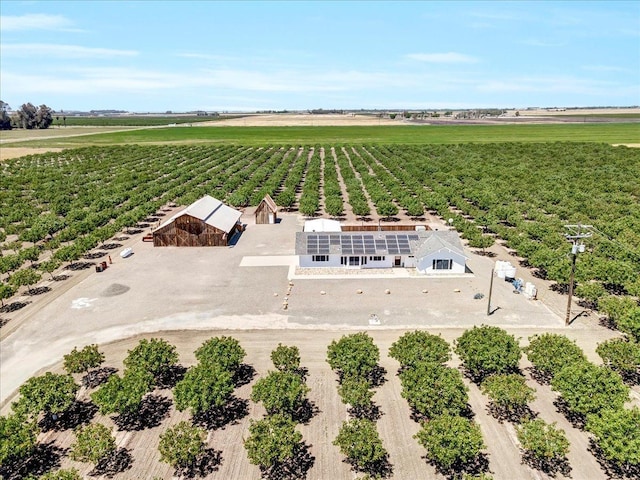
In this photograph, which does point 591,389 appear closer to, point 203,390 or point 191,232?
point 203,390

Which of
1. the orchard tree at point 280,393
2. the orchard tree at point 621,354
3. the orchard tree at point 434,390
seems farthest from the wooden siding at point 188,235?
the orchard tree at point 621,354

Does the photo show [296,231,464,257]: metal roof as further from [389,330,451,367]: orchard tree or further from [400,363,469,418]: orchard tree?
[400,363,469,418]: orchard tree

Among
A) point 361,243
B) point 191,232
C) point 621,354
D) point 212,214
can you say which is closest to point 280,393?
point 621,354

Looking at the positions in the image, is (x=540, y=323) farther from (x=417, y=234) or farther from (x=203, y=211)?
(x=203, y=211)

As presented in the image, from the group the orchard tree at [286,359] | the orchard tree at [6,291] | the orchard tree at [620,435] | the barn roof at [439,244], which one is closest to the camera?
the orchard tree at [620,435]

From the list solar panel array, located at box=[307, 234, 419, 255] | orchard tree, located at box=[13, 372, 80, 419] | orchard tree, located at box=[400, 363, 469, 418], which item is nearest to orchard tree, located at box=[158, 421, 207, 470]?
orchard tree, located at box=[13, 372, 80, 419]

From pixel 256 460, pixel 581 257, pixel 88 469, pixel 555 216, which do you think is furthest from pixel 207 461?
pixel 555 216

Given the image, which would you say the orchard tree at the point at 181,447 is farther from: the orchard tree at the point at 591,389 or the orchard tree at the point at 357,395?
the orchard tree at the point at 591,389
